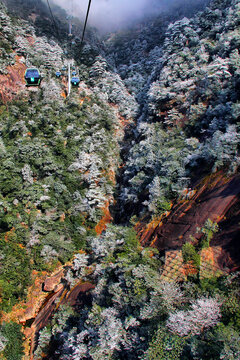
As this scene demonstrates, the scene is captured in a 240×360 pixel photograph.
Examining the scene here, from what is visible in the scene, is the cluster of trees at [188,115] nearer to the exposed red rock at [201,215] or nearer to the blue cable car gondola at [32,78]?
the exposed red rock at [201,215]

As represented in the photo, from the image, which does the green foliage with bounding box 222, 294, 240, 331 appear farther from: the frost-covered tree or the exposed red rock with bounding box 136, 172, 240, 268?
the exposed red rock with bounding box 136, 172, 240, 268

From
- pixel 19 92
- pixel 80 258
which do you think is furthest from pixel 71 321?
pixel 19 92

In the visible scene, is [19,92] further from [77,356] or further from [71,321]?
[77,356]

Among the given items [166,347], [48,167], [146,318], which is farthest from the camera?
[48,167]

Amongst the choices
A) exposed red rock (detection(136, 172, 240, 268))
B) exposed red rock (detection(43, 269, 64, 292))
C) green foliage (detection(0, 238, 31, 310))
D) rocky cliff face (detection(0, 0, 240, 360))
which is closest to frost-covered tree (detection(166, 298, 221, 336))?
rocky cliff face (detection(0, 0, 240, 360))

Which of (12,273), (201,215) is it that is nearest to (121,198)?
(201,215)

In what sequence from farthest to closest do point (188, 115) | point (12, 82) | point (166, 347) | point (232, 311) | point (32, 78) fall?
1. point (12, 82)
2. point (188, 115)
3. point (32, 78)
4. point (232, 311)
5. point (166, 347)

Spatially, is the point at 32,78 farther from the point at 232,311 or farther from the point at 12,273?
the point at 232,311
